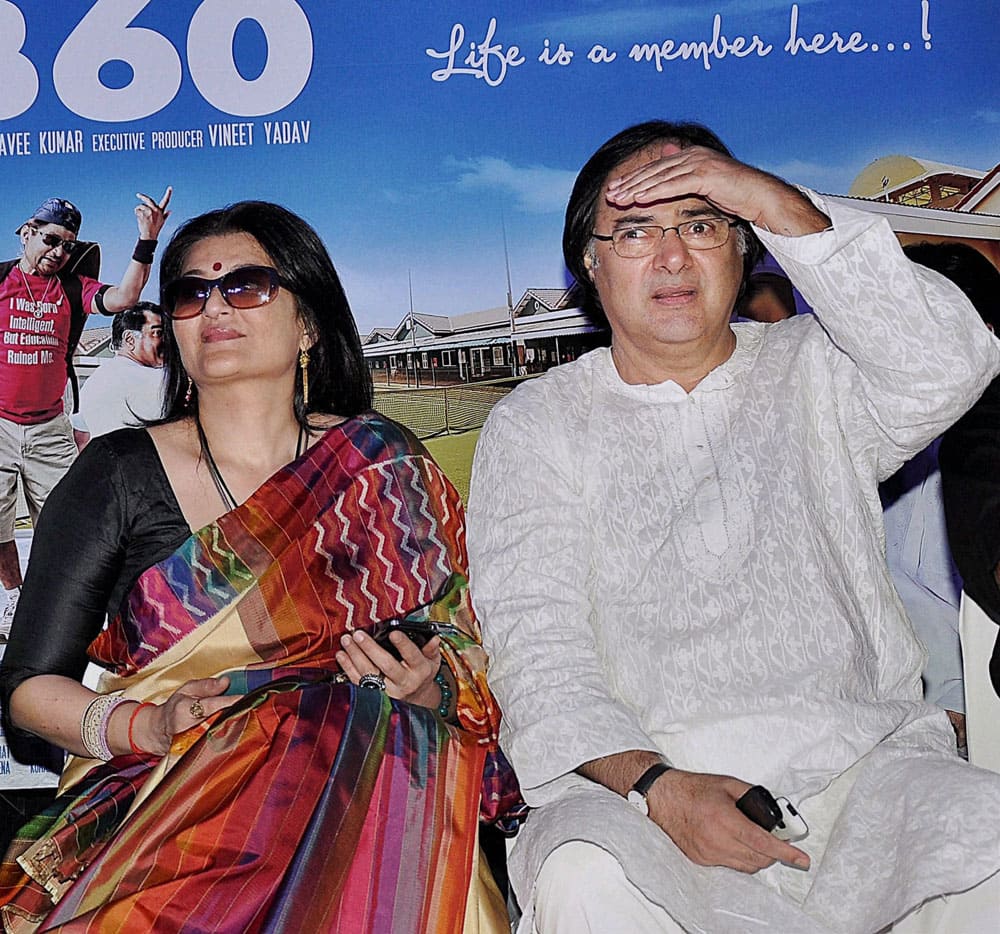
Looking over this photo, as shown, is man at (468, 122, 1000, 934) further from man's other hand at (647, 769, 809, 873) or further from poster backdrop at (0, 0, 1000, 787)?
poster backdrop at (0, 0, 1000, 787)

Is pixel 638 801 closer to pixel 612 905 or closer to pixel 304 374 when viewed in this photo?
pixel 612 905

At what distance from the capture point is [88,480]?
2.50 m

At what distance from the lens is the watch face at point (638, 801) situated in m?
2.01

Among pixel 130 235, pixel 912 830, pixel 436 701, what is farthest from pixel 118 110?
pixel 912 830

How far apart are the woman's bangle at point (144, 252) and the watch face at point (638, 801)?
6.41ft

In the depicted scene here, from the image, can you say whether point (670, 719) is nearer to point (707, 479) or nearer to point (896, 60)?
point (707, 479)

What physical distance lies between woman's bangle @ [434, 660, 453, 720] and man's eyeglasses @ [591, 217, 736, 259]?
89 centimetres

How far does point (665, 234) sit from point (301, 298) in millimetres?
819

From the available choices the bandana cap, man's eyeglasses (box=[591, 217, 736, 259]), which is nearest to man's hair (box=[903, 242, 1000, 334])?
man's eyeglasses (box=[591, 217, 736, 259])

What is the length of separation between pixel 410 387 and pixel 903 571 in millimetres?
1340

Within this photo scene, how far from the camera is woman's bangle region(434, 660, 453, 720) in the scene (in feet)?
7.77

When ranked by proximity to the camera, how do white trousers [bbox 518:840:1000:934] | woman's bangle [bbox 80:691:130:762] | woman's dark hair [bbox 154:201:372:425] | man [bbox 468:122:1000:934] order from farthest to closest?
1. woman's dark hair [bbox 154:201:372:425]
2. woman's bangle [bbox 80:691:130:762]
3. man [bbox 468:122:1000:934]
4. white trousers [bbox 518:840:1000:934]

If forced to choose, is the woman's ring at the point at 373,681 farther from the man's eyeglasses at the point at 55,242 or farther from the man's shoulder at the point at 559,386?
the man's eyeglasses at the point at 55,242

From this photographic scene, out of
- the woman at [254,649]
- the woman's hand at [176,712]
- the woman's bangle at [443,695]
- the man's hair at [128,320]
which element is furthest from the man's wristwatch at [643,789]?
the man's hair at [128,320]
